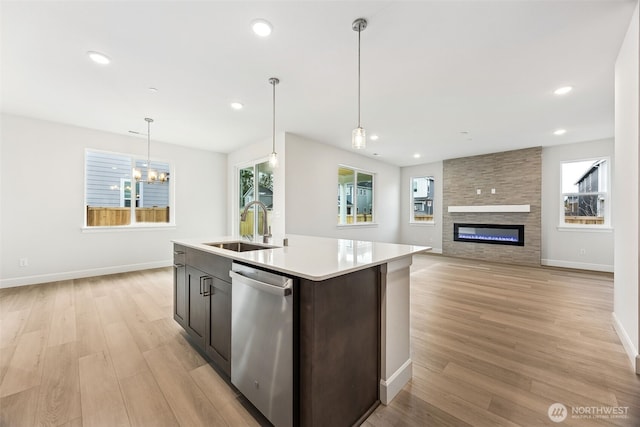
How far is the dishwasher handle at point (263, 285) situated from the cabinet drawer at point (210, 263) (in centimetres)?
17

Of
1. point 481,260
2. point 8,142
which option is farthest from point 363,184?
point 8,142

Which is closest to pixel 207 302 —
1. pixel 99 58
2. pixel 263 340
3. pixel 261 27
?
pixel 263 340

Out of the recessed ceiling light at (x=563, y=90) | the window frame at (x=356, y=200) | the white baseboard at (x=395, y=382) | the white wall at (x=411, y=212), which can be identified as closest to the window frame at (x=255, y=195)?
the window frame at (x=356, y=200)

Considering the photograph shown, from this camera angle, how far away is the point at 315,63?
2.60 m

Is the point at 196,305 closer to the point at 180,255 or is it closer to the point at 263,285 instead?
the point at 180,255

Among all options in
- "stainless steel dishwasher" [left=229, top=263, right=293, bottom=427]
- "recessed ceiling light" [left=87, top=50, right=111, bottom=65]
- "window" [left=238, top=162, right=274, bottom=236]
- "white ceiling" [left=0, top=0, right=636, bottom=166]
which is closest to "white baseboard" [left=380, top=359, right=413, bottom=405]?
"stainless steel dishwasher" [left=229, top=263, right=293, bottom=427]

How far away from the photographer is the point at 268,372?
1.41m

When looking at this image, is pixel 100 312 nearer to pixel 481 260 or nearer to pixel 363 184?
pixel 363 184

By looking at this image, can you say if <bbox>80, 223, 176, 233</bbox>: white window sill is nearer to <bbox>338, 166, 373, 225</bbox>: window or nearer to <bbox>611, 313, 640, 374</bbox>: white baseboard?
<bbox>338, 166, 373, 225</bbox>: window

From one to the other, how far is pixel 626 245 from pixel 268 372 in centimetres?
314

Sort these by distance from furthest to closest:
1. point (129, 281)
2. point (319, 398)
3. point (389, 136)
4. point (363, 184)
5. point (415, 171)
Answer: point (415, 171) < point (363, 184) < point (389, 136) < point (129, 281) < point (319, 398)

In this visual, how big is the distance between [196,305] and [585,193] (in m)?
7.50

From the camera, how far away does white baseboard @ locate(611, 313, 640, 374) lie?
1934mm

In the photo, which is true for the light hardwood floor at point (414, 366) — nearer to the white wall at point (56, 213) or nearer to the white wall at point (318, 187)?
the white wall at point (56, 213)
